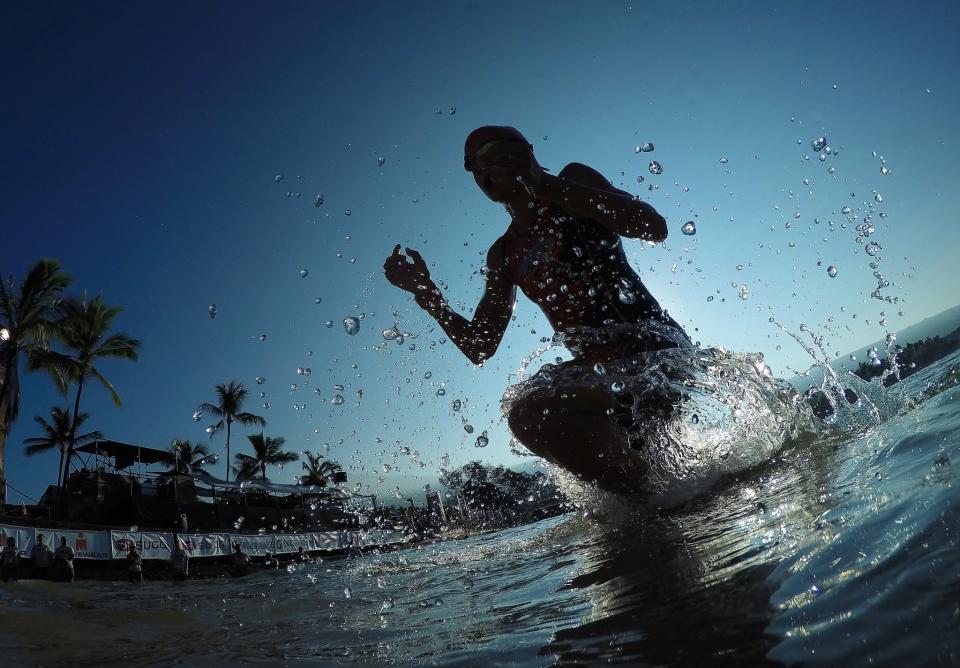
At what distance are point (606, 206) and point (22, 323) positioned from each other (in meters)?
21.8

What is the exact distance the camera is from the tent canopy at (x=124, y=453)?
20.4 m

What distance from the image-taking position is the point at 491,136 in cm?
311

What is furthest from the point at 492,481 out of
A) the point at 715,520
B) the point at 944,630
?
the point at 944,630

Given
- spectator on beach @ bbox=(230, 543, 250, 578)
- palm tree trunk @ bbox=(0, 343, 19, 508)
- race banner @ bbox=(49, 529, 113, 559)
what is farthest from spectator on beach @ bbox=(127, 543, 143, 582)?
palm tree trunk @ bbox=(0, 343, 19, 508)

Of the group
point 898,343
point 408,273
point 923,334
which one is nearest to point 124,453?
point 408,273

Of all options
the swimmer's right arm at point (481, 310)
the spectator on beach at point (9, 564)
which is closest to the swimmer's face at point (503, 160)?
the swimmer's right arm at point (481, 310)

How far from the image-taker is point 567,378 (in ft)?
10.00

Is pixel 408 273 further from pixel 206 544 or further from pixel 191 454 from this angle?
pixel 191 454

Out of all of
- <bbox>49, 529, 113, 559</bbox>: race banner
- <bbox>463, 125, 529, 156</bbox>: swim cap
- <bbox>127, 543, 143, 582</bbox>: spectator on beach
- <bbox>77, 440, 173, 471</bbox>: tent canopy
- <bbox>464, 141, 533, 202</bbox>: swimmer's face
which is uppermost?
<bbox>77, 440, 173, 471</bbox>: tent canopy

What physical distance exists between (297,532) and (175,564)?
30.6 feet

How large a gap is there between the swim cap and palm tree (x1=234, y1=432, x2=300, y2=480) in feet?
136

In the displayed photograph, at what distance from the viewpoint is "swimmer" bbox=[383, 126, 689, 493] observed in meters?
2.97

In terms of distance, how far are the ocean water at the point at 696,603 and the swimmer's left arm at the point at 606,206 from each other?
155 cm

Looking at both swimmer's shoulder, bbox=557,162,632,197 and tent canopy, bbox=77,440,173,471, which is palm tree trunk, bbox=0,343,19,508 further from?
swimmer's shoulder, bbox=557,162,632,197
